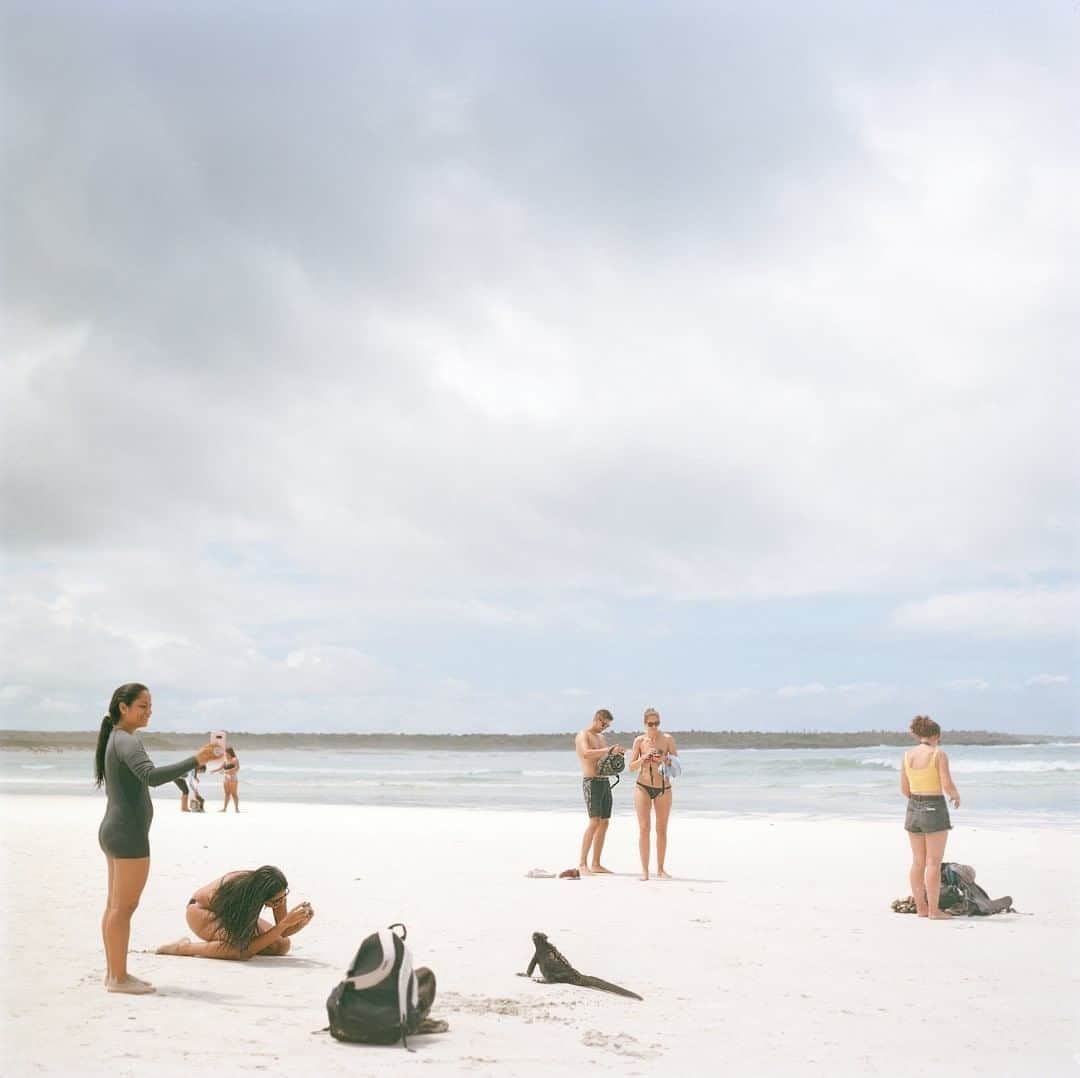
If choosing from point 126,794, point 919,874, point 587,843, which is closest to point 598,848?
point 587,843

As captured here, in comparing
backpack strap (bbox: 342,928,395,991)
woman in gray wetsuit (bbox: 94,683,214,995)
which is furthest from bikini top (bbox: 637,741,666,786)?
woman in gray wetsuit (bbox: 94,683,214,995)

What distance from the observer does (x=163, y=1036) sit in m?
5.48

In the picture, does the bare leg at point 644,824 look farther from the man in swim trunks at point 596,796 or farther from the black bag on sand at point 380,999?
the black bag on sand at point 380,999

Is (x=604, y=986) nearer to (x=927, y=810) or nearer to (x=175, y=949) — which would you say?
(x=175, y=949)

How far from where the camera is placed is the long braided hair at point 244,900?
732 centimetres

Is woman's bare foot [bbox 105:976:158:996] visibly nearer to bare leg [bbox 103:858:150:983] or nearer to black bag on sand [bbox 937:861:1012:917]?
bare leg [bbox 103:858:150:983]

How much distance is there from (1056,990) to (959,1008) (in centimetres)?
91

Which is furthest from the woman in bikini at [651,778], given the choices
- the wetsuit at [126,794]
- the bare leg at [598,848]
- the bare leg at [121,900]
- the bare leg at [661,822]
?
the wetsuit at [126,794]

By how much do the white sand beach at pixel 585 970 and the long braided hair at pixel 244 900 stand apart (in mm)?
Result: 227

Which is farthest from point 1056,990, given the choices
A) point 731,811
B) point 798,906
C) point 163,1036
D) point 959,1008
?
point 731,811

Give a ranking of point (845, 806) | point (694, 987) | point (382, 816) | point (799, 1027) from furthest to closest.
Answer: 1. point (845, 806)
2. point (382, 816)
3. point (694, 987)
4. point (799, 1027)

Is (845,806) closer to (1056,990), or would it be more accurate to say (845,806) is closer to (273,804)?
(273,804)

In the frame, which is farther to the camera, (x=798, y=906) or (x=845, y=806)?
(x=845, y=806)

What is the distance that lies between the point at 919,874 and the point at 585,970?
3.45m
